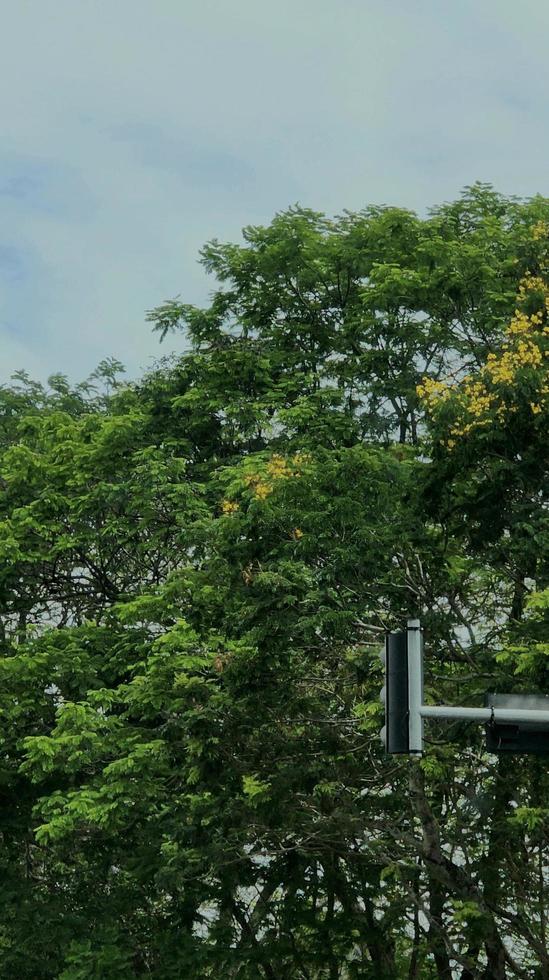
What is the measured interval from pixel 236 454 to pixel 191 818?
5584 mm

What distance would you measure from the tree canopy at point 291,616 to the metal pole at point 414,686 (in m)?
6.28

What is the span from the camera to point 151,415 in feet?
72.7

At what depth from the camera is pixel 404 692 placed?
8.02 meters

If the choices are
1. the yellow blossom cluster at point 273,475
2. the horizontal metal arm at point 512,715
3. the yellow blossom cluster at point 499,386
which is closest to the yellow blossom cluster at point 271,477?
the yellow blossom cluster at point 273,475

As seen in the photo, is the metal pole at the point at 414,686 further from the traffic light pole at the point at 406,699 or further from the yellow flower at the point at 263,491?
the yellow flower at the point at 263,491

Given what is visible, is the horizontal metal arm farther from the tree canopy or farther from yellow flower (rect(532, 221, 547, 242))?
yellow flower (rect(532, 221, 547, 242))

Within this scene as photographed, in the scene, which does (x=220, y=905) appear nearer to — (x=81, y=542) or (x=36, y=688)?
(x=36, y=688)

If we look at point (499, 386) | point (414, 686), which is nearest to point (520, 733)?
point (414, 686)

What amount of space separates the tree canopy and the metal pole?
6.28 meters

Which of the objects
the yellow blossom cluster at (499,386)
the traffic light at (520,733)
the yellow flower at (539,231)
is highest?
the yellow flower at (539,231)

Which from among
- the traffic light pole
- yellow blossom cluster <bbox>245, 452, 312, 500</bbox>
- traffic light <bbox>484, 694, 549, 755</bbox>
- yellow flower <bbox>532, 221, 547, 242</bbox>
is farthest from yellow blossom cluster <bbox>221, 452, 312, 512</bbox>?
the traffic light pole

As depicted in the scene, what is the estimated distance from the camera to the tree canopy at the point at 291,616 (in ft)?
51.2

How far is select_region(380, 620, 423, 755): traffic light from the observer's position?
7.92m

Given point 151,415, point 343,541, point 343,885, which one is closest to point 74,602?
point 151,415
